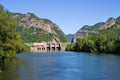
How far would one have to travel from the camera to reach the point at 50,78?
59906 millimetres

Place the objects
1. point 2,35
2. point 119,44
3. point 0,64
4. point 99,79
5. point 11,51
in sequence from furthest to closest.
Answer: point 119,44, point 11,51, point 2,35, point 0,64, point 99,79

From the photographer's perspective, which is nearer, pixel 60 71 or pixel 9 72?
pixel 9 72

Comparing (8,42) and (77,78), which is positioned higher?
(8,42)

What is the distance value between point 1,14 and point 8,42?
10.7 metres

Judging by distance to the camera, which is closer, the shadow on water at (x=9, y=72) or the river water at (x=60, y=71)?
the shadow on water at (x=9, y=72)

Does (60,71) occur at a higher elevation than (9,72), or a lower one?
lower

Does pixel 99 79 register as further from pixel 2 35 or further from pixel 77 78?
pixel 2 35

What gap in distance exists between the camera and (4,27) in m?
82.6

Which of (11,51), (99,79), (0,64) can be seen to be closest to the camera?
(99,79)

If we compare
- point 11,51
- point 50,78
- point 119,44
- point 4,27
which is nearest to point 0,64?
point 4,27

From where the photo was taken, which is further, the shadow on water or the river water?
the river water

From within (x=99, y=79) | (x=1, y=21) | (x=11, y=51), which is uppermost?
(x=1, y=21)

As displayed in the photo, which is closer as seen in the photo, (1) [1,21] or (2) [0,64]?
→ (2) [0,64]

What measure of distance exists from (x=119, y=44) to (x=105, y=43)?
21511 millimetres
